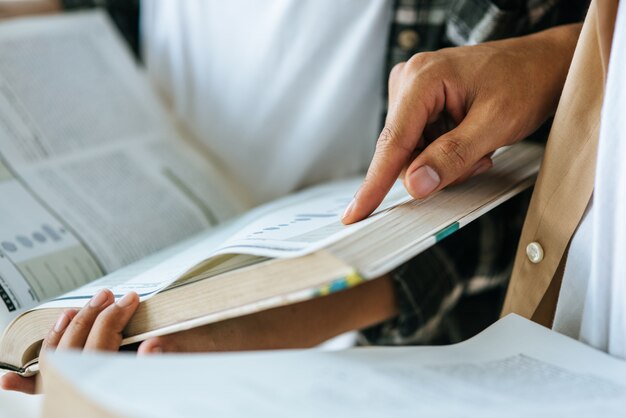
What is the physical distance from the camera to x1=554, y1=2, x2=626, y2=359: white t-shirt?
39 centimetres

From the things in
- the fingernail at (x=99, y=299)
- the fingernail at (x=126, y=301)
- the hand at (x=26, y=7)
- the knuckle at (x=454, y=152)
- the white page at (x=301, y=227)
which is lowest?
the fingernail at (x=99, y=299)

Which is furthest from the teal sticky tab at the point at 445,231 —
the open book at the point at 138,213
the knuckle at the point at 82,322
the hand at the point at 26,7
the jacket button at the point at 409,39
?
the hand at the point at 26,7

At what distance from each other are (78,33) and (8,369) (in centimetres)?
47

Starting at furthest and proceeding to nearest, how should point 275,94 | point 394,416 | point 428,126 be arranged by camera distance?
point 275,94 → point 428,126 → point 394,416

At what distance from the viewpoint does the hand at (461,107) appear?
17.3 inches

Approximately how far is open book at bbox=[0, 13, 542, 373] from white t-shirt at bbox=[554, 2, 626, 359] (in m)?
0.07

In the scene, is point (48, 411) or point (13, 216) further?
point (13, 216)

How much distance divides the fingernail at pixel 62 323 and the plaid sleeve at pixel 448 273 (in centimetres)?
34

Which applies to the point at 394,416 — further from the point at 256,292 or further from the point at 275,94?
the point at 275,94

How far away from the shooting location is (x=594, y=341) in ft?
1.35

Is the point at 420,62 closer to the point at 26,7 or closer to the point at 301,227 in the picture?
the point at 301,227

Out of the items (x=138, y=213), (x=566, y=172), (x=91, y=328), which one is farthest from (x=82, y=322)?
(x=566, y=172)

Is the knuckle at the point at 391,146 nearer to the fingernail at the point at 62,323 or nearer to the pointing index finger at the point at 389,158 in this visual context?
the pointing index finger at the point at 389,158

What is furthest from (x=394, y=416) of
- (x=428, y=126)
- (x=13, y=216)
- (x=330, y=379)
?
(x=13, y=216)
